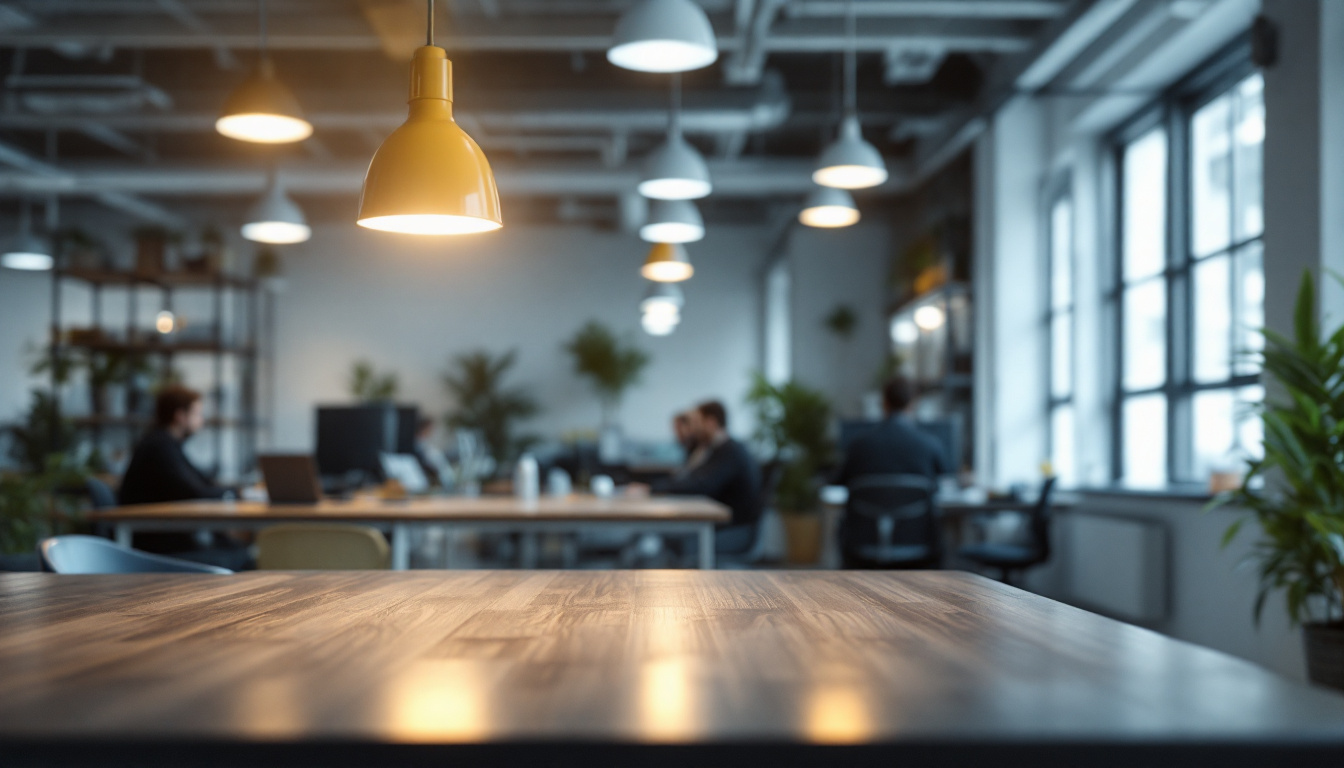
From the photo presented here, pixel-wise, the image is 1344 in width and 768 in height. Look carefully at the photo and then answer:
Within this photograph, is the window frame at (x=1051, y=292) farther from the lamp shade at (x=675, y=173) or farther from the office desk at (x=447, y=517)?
the office desk at (x=447, y=517)

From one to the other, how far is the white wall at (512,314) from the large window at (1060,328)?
5774mm

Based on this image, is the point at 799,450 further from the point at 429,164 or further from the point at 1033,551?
the point at 429,164

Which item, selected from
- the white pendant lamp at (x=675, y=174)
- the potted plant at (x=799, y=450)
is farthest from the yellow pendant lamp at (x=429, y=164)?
the potted plant at (x=799, y=450)

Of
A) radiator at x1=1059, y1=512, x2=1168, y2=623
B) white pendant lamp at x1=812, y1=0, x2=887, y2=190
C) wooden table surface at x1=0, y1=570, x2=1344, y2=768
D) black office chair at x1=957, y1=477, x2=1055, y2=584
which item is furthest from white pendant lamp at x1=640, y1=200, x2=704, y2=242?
wooden table surface at x1=0, y1=570, x2=1344, y2=768

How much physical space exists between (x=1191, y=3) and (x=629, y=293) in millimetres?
8325

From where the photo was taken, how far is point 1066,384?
268 inches

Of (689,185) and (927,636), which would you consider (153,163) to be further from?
(927,636)

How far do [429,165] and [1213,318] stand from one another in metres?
4.65

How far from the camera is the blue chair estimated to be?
77.7 inches

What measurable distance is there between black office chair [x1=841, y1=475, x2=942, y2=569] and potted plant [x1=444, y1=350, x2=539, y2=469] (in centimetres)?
734

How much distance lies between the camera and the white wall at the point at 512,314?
12.4 meters

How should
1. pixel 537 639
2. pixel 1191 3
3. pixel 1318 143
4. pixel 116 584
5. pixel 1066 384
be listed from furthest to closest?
1. pixel 1066 384
2. pixel 1191 3
3. pixel 1318 143
4. pixel 116 584
5. pixel 537 639

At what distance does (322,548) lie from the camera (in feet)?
10.2

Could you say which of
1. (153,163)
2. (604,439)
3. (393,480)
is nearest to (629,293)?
(604,439)
